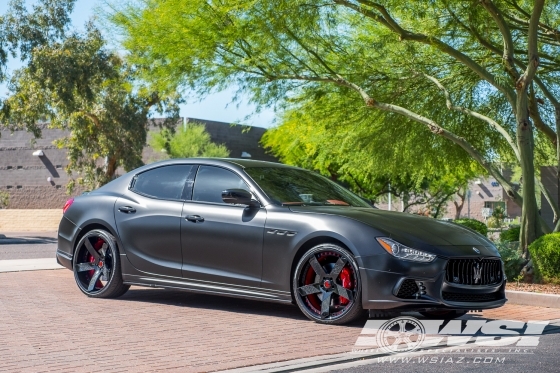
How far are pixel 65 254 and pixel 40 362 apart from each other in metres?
3.95

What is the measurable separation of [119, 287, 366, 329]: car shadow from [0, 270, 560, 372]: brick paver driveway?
11 mm

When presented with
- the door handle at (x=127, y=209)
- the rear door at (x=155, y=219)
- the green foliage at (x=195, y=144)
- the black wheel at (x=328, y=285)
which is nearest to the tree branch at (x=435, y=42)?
the rear door at (x=155, y=219)

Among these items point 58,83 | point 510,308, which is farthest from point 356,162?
point 58,83

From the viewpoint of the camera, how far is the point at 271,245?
27.6 ft

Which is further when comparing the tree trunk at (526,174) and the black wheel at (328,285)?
the tree trunk at (526,174)

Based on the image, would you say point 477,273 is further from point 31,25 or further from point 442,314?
point 31,25

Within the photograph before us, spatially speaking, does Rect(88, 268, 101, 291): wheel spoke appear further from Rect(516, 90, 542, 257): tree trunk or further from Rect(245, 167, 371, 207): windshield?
Rect(516, 90, 542, 257): tree trunk

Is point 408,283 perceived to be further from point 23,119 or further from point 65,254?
point 23,119

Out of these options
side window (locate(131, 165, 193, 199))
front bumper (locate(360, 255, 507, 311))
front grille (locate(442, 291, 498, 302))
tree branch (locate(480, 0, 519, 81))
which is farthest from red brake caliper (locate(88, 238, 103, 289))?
tree branch (locate(480, 0, 519, 81))

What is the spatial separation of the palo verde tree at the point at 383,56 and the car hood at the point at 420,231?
5.20 meters

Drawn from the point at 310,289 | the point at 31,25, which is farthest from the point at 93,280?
the point at 31,25

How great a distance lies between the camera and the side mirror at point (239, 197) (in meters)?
8.62

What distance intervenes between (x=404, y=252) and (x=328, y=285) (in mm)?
793

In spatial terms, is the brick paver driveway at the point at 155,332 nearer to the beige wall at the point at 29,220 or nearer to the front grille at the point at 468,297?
the front grille at the point at 468,297
